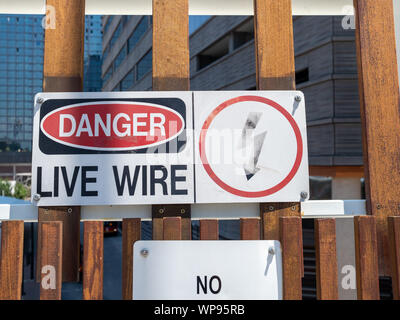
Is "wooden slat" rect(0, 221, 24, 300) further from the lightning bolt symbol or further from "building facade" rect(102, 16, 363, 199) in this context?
"building facade" rect(102, 16, 363, 199)

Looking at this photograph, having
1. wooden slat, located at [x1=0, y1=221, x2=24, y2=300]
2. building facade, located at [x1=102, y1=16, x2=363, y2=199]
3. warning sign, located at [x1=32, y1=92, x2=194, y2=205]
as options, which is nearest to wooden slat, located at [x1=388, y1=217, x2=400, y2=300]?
warning sign, located at [x1=32, y1=92, x2=194, y2=205]

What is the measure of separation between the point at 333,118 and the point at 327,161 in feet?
4.42

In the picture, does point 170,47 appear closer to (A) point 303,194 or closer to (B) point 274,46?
(B) point 274,46

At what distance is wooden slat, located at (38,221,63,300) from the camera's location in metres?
1.40

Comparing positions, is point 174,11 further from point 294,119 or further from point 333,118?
point 333,118

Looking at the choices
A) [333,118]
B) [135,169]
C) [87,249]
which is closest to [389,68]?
[135,169]

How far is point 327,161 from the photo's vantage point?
959cm

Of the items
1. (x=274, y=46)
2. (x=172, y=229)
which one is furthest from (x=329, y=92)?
(x=172, y=229)

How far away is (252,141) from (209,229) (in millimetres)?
503

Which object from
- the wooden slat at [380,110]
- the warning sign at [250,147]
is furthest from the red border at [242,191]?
the wooden slat at [380,110]

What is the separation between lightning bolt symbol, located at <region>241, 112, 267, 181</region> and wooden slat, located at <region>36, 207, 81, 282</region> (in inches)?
35.1

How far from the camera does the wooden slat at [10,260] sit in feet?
4.63

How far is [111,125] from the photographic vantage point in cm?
153

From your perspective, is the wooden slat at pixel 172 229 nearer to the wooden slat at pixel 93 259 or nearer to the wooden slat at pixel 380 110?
the wooden slat at pixel 93 259
